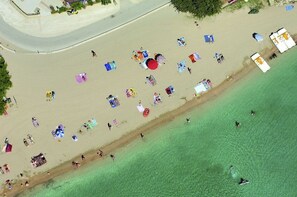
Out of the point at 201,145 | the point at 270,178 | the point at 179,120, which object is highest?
the point at 179,120

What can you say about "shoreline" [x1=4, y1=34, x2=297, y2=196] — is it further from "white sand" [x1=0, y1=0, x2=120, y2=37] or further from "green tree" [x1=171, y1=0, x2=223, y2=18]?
"white sand" [x1=0, y1=0, x2=120, y2=37]

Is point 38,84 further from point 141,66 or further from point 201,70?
point 201,70

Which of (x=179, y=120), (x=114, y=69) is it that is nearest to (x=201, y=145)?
(x=179, y=120)

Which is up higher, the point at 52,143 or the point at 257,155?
the point at 52,143

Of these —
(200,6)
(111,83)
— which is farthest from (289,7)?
(111,83)

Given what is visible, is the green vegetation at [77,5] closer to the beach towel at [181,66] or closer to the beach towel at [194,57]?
the beach towel at [181,66]

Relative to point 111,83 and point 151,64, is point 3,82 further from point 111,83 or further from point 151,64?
point 151,64
